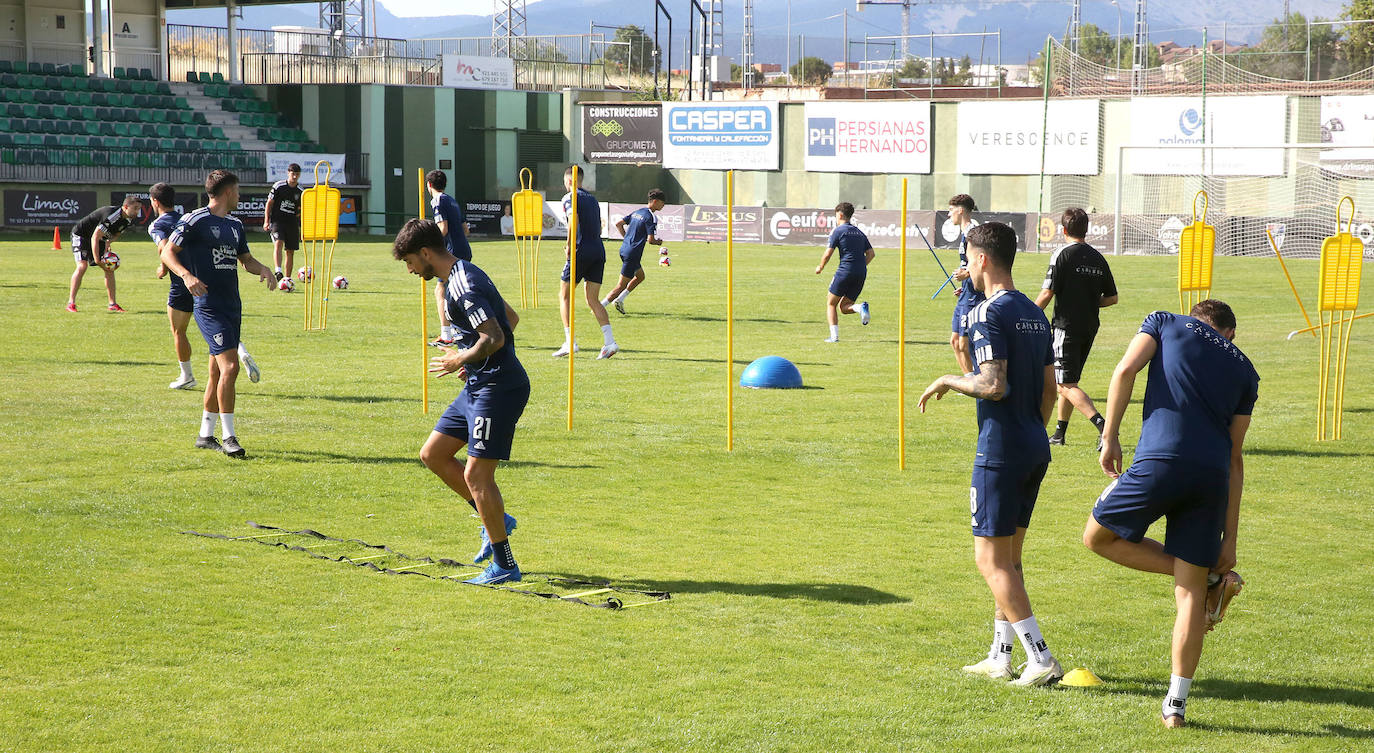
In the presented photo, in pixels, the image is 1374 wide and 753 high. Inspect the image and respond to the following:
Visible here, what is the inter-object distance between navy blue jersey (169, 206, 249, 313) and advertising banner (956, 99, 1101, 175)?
35464mm

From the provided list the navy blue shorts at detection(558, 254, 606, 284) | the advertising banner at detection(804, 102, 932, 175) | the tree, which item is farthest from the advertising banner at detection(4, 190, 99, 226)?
the tree

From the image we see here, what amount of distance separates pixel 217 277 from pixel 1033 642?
24.9 ft

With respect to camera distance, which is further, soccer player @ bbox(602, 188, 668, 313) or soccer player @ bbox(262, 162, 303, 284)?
soccer player @ bbox(262, 162, 303, 284)

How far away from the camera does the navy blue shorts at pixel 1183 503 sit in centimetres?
545

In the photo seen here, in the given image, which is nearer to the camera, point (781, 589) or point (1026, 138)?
point (781, 589)

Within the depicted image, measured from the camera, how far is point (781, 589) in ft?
24.8

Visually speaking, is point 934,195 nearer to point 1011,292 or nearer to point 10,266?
point 10,266

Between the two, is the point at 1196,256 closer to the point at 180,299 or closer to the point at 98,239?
the point at 180,299

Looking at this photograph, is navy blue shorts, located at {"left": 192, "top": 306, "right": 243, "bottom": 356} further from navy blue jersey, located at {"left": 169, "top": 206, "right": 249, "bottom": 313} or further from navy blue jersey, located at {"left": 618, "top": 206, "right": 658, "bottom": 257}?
navy blue jersey, located at {"left": 618, "top": 206, "right": 658, "bottom": 257}

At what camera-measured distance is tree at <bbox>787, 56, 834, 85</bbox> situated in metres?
64.2

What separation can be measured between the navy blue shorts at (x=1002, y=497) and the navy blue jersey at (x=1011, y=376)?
4 cm

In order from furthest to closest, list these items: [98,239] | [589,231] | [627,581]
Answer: [98,239] < [589,231] < [627,581]

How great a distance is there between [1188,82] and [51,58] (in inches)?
1589

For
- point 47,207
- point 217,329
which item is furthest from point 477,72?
point 217,329
